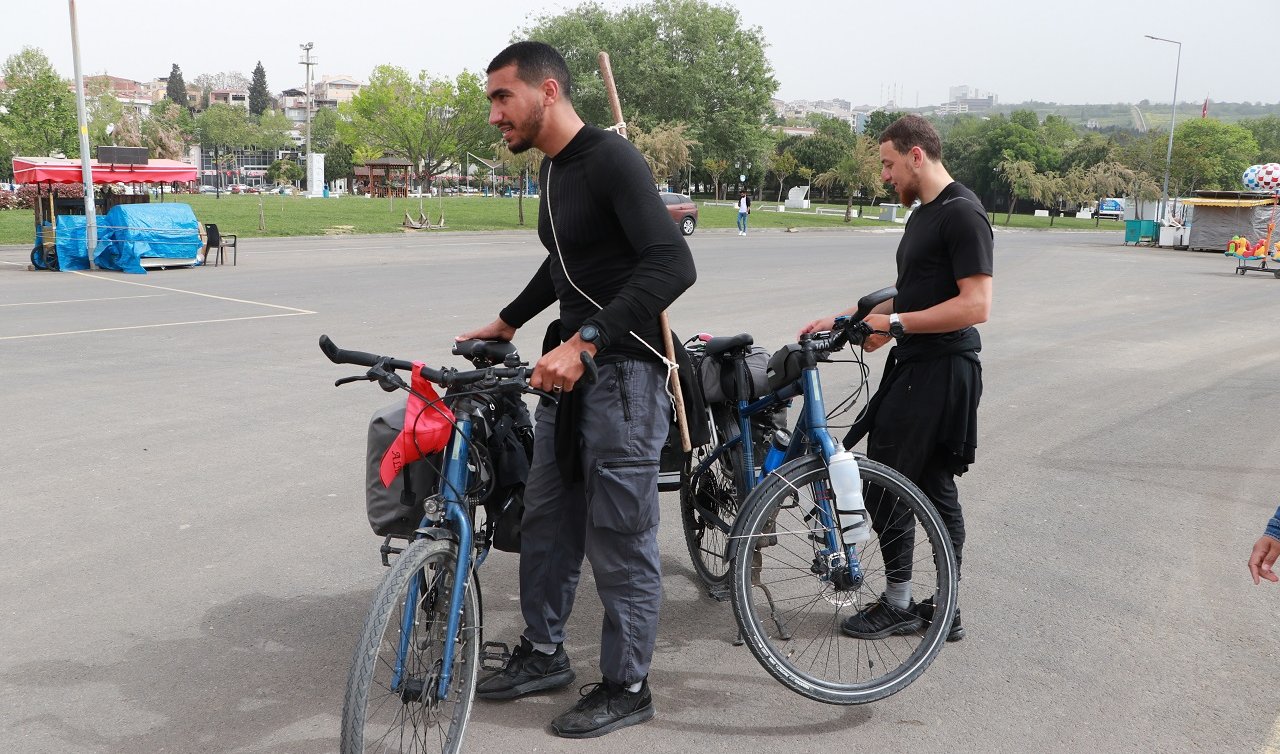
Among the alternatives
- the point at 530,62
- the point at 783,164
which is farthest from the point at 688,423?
the point at 783,164

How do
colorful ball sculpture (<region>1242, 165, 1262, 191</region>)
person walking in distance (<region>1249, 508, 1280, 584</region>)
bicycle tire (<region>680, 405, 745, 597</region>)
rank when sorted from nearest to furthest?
1. person walking in distance (<region>1249, 508, 1280, 584</region>)
2. bicycle tire (<region>680, 405, 745, 597</region>)
3. colorful ball sculpture (<region>1242, 165, 1262, 191</region>)

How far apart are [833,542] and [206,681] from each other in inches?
80.5

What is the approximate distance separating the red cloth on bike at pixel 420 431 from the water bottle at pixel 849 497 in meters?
1.16

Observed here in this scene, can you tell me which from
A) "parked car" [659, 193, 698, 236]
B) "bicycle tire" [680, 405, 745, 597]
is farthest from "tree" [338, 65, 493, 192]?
"bicycle tire" [680, 405, 745, 597]

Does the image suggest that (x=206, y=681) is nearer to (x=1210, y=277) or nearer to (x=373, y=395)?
(x=373, y=395)

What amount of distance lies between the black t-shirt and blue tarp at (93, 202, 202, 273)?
16.9 metres

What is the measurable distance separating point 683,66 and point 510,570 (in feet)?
182

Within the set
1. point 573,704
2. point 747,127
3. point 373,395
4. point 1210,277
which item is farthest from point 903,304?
point 747,127

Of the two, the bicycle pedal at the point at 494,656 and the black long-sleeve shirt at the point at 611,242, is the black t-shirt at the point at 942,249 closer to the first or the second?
the black long-sleeve shirt at the point at 611,242

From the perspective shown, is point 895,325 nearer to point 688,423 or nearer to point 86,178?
point 688,423

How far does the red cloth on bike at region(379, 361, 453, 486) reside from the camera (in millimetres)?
2902

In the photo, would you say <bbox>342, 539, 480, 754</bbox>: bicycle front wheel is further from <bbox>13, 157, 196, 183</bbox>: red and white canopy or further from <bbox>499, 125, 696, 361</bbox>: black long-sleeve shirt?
<bbox>13, 157, 196, 183</bbox>: red and white canopy

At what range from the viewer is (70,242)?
18.3 meters

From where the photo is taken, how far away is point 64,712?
319cm
